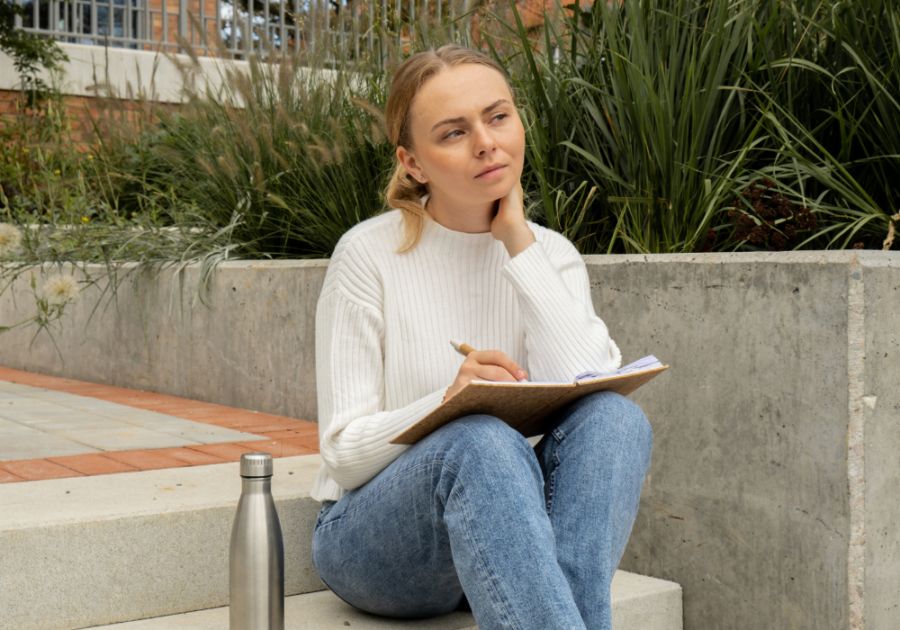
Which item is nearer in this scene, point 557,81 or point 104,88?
point 557,81

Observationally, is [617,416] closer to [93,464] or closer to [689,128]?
[689,128]

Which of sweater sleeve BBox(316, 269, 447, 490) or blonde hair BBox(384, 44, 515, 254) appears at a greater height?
blonde hair BBox(384, 44, 515, 254)

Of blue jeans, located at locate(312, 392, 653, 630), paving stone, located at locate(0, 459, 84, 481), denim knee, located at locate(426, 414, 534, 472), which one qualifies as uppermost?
denim knee, located at locate(426, 414, 534, 472)

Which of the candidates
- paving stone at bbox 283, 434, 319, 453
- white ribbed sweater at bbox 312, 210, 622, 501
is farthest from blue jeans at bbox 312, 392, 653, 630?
paving stone at bbox 283, 434, 319, 453

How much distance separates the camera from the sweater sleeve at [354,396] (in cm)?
174

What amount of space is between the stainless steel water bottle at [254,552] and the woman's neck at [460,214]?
0.68m

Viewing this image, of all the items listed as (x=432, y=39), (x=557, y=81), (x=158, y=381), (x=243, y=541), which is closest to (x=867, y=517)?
(x=243, y=541)

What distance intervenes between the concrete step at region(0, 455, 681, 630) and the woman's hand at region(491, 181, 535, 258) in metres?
0.75

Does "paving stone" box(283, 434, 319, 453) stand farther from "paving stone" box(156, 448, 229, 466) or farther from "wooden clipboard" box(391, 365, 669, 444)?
"wooden clipboard" box(391, 365, 669, 444)

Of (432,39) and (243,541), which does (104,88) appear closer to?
(432,39)

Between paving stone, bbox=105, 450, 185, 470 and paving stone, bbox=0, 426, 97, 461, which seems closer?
paving stone, bbox=105, 450, 185, 470

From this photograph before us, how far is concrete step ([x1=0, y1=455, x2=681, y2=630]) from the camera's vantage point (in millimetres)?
1826

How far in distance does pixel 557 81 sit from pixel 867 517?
1555 mm

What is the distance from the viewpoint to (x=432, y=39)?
3516 millimetres
